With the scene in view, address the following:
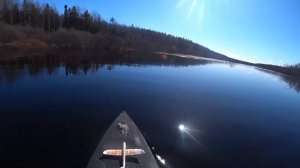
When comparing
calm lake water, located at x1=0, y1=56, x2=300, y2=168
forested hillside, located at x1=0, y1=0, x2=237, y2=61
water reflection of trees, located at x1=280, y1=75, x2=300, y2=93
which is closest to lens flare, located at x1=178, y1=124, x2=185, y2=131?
calm lake water, located at x1=0, y1=56, x2=300, y2=168

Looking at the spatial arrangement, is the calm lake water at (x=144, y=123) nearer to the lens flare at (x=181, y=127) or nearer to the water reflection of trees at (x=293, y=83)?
the lens flare at (x=181, y=127)

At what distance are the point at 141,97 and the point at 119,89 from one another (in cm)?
381

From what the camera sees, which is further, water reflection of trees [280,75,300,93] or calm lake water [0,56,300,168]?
water reflection of trees [280,75,300,93]

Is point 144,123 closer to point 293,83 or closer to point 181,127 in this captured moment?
point 181,127

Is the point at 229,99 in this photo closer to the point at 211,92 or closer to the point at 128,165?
the point at 211,92

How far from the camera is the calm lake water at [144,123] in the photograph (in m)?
13.2

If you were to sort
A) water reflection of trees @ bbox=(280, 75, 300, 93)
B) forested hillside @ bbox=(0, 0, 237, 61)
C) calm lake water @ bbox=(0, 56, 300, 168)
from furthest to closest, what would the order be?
1. forested hillside @ bbox=(0, 0, 237, 61)
2. water reflection of trees @ bbox=(280, 75, 300, 93)
3. calm lake water @ bbox=(0, 56, 300, 168)

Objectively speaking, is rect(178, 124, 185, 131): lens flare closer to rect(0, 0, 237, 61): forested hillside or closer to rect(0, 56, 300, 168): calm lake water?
rect(0, 56, 300, 168): calm lake water

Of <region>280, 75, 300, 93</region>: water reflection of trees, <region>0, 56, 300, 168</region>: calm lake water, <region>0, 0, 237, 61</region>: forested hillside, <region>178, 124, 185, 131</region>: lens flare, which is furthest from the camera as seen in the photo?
<region>0, 0, 237, 61</region>: forested hillside

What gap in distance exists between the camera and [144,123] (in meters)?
18.1

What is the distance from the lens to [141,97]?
85.3 feet

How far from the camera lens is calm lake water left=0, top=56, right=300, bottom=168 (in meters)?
13.2

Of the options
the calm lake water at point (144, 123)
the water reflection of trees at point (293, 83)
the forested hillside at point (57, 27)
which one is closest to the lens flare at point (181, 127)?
the calm lake water at point (144, 123)

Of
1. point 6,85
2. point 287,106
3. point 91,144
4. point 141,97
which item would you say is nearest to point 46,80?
point 6,85
